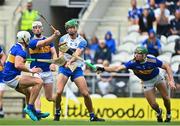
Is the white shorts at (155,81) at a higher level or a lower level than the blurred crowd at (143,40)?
lower

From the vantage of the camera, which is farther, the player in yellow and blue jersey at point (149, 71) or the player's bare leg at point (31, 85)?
the player in yellow and blue jersey at point (149, 71)

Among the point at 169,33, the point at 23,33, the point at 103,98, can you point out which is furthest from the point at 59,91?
the point at 169,33

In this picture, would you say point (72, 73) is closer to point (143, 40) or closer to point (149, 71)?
point (149, 71)

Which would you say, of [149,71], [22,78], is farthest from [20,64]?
[149,71]

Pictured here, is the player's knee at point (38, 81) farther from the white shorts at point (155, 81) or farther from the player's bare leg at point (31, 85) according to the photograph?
the white shorts at point (155, 81)

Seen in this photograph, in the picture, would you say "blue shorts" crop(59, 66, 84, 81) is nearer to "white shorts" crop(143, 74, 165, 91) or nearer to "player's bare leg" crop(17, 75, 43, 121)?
"player's bare leg" crop(17, 75, 43, 121)

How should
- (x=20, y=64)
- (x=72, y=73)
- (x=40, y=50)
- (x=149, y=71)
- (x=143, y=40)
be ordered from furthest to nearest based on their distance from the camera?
(x=143, y=40)
(x=40, y=50)
(x=149, y=71)
(x=72, y=73)
(x=20, y=64)

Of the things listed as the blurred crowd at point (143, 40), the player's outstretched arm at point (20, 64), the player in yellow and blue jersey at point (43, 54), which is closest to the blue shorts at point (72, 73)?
the player in yellow and blue jersey at point (43, 54)

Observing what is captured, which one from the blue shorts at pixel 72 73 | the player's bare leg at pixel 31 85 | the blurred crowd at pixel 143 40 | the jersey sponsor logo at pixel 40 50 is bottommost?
the player's bare leg at pixel 31 85

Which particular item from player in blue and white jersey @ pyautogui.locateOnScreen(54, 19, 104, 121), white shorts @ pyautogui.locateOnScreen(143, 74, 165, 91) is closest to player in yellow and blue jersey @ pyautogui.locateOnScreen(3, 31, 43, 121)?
player in blue and white jersey @ pyautogui.locateOnScreen(54, 19, 104, 121)

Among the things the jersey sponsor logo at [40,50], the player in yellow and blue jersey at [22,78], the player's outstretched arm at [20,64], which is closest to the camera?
the player's outstretched arm at [20,64]

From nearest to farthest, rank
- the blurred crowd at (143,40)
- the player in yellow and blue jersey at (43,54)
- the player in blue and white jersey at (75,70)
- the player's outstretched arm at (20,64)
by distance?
the player's outstretched arm at (20,64), the player in blue and white jersey at (75,70), the player in yellow and blue jersey at (43,54), the blurred crowd at (143,40)

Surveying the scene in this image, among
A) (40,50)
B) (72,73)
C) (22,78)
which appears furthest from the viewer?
(40,50)

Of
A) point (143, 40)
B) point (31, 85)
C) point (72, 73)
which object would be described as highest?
point (143, 40)
